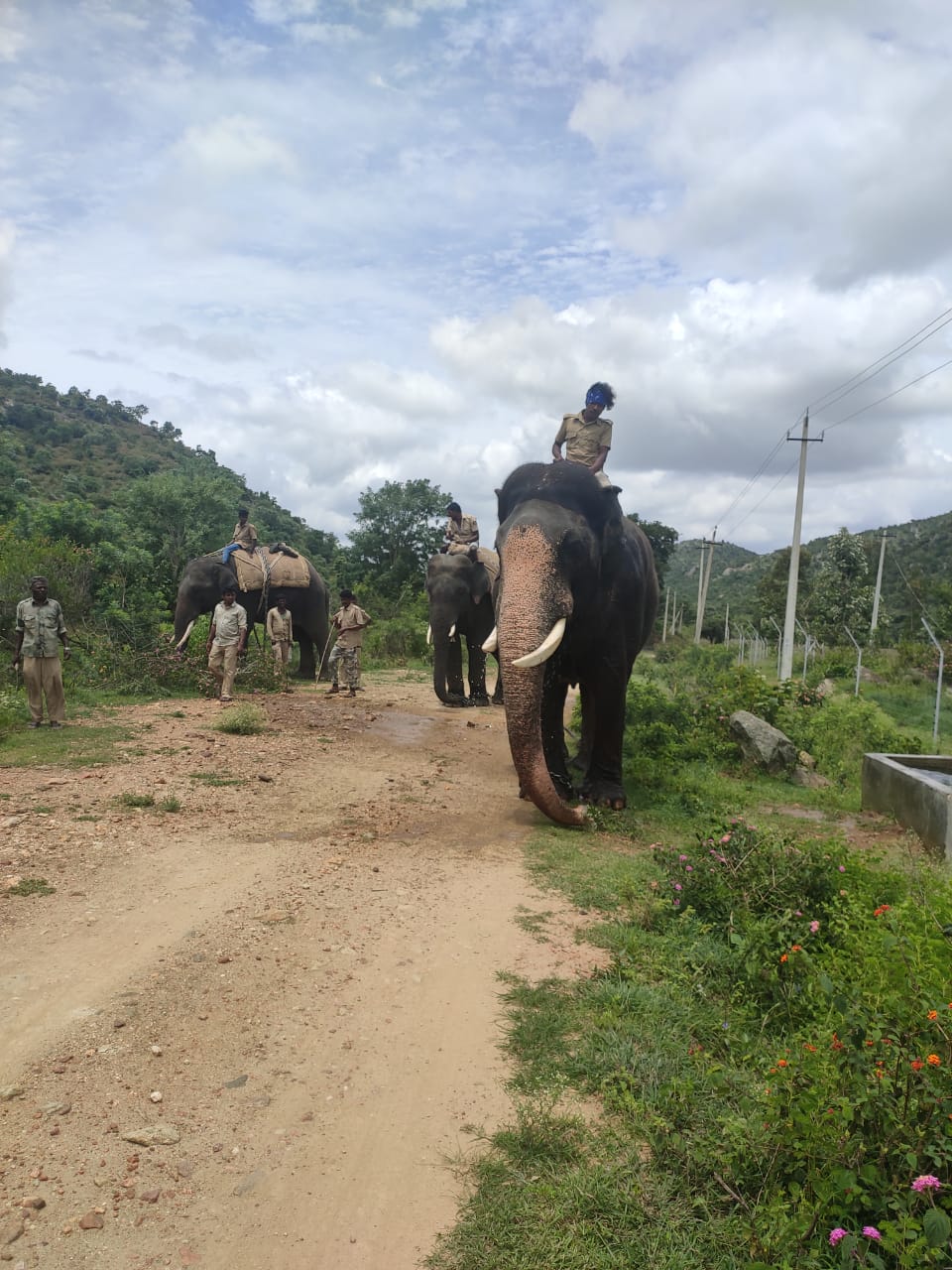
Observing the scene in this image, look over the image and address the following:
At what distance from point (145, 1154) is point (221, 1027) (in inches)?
30.8

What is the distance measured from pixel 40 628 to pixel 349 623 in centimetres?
502

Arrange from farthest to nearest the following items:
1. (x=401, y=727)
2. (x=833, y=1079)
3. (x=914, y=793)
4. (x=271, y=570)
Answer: (x=271, y=570) < (x=401, y=727) < (x=914, y=793) < (x=833, y=1079)

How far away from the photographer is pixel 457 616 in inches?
538

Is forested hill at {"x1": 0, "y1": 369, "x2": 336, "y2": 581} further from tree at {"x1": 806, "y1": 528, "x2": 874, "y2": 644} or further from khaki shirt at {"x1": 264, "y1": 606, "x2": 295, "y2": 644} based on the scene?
tree at {"x1": 806, "y1": 528, "x2": 874, "y2": 644}

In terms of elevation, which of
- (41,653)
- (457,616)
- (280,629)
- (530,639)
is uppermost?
(457,616)

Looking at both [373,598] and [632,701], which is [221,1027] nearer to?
[632,701]

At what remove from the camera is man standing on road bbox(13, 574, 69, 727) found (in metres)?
9.84

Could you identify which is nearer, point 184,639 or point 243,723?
point 243,723

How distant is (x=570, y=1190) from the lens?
2611mm


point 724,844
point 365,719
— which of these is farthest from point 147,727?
point 724,844

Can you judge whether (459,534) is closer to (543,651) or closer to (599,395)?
(599,395)

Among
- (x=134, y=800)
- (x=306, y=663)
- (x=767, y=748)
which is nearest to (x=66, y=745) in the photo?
(x=134, y=800)

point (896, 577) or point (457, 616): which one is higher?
point (896, 577)

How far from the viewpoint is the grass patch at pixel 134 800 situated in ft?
21.6
